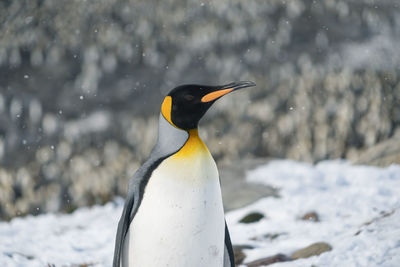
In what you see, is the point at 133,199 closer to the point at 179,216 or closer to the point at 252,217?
the point at 179,216

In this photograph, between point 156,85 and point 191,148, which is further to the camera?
point 156,85

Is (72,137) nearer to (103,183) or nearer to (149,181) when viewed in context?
(103,183)

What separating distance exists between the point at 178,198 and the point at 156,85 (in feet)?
15.1

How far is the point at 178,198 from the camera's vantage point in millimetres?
2053

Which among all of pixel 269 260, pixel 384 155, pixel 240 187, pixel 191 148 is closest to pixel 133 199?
pixel 191 148

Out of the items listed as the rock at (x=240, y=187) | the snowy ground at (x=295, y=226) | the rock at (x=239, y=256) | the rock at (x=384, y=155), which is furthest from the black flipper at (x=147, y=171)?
the rock at (x=384, y=155)

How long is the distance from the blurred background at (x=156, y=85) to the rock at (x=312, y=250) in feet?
11.9

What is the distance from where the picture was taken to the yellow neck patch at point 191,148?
2.07 m

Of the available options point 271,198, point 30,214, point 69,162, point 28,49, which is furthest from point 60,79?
point 271,198

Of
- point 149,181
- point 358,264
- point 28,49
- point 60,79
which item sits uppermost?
point 28,49

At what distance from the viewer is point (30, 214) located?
20.9 ft

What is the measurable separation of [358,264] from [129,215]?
1.10 meters

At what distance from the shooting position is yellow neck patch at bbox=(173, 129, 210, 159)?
6.79 ft

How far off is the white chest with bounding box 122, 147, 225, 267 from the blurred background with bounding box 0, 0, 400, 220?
4.36 m
